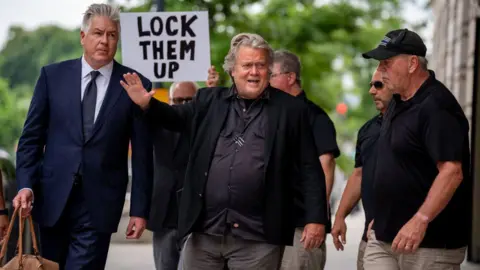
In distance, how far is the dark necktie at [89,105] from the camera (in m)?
6.74

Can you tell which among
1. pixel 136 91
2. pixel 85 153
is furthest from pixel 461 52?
pixel 136 91

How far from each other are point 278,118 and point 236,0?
15497mm

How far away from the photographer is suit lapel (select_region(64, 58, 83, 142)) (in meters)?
6.69

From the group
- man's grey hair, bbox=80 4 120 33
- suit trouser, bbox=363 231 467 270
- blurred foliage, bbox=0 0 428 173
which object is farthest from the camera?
blurred foliage, bbox=0 0 428 173

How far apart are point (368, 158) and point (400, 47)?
0.93 meters

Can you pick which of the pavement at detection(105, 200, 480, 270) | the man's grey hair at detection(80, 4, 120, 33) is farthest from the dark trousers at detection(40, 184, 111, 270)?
the pavement at detection(105, 200, 480, 270)

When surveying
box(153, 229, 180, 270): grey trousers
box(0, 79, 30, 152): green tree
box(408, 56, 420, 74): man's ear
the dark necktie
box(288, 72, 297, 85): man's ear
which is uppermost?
box(408, 56, 420, 74): man's ear

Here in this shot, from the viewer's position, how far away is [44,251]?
6781 millimetres

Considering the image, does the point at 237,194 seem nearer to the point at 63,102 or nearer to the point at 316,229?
the point at 316,229

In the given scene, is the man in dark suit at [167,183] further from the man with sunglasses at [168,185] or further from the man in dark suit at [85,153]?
the man in dark suit at [85,153]

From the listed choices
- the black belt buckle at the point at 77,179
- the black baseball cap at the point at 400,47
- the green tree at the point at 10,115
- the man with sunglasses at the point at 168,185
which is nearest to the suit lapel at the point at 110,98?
the black belt buckle at the point at 77,179

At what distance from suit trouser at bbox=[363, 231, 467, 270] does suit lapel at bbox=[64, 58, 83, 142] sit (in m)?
1.76

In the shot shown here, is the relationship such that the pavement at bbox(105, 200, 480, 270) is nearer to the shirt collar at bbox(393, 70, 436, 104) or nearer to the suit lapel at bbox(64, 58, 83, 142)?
the shirt collar at bbox(393, 70, 436, 104)

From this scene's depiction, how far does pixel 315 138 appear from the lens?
845cm
